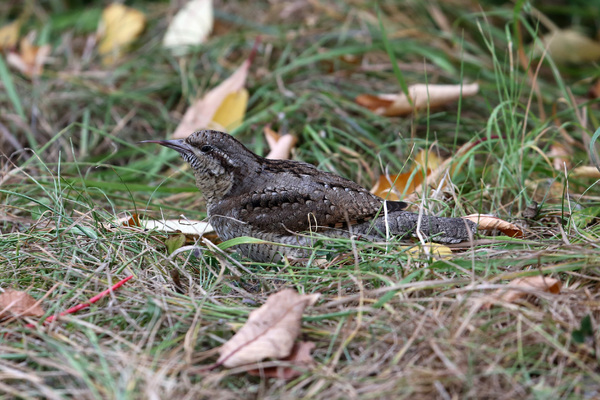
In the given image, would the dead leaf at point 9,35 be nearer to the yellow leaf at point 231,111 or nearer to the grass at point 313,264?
the grass at point 313,264

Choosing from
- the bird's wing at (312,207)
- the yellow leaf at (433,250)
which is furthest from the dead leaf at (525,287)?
the bird's wing at (312,207)

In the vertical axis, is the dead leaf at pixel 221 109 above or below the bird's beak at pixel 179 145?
below

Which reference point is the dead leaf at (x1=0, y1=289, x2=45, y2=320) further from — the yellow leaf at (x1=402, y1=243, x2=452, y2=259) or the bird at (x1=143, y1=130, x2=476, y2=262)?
the yellow leaf at (x1=402, y1=243, x2=452, y2=259)

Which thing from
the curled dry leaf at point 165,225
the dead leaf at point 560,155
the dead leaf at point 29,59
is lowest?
the dead leaf at point 560,155

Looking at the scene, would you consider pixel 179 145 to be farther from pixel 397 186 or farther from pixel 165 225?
pixel 397 186

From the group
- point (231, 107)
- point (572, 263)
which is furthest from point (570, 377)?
point (231, 107)

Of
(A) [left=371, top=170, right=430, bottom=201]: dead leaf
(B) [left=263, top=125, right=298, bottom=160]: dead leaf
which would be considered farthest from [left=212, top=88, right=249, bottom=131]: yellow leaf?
(A) [left=371, top=170, right=430, bottom=201]: dead leaf

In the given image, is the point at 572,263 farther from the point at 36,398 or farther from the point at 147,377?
the point at 36,398
